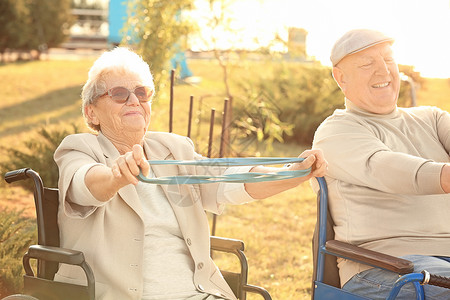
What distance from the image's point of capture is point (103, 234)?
2.55 m

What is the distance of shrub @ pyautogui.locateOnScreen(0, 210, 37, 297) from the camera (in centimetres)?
365

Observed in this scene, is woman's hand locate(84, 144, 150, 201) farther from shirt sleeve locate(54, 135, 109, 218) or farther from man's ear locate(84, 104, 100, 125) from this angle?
man's ear locate(84, 104, 100, 125)

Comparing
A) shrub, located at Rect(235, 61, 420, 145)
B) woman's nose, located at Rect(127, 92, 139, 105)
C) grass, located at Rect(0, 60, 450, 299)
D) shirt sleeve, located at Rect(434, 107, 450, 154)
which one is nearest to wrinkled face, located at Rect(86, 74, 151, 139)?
woman's nose, located at Rect(127, 92, 139, 105)

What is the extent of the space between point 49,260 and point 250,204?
5.09 meters

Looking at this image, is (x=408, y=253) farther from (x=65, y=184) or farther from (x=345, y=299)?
(x=65, y=184)

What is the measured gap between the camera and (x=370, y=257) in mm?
2598

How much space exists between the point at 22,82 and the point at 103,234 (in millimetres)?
12928

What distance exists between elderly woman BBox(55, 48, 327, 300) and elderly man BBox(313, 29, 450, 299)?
0.41 meters

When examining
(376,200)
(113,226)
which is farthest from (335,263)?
(113,226)

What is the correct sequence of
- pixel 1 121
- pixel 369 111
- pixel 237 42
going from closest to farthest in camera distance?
pixel 369 111, pixel 237 42, pixel 1 121

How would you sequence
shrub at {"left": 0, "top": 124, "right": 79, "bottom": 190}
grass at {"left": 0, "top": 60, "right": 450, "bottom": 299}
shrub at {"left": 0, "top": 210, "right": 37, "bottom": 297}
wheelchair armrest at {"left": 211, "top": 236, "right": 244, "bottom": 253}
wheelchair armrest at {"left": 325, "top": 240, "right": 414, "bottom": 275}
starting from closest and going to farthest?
wheelchair armrest at {"left": 325, "top": 240, "right": 414, "bottom": 275}
wheelchair armrest at {"left": 211, "top": 236, "right": 244, "bottom": 253}
shrub at {"left": 0, "top": 210, "right": 37, "bottom": 297}
grass at {"left": 0, "top": 60, "right": 450, "bottom": 299}
shrub at {"left": 0, "top": 124, "right": 79, "bottom": 190}

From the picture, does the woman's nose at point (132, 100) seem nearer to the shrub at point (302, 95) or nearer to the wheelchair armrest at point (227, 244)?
the wheelchair armrest at point (227, 244)

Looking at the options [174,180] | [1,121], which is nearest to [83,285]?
[174,180]

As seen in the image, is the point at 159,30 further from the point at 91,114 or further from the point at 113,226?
the point at 113,226
